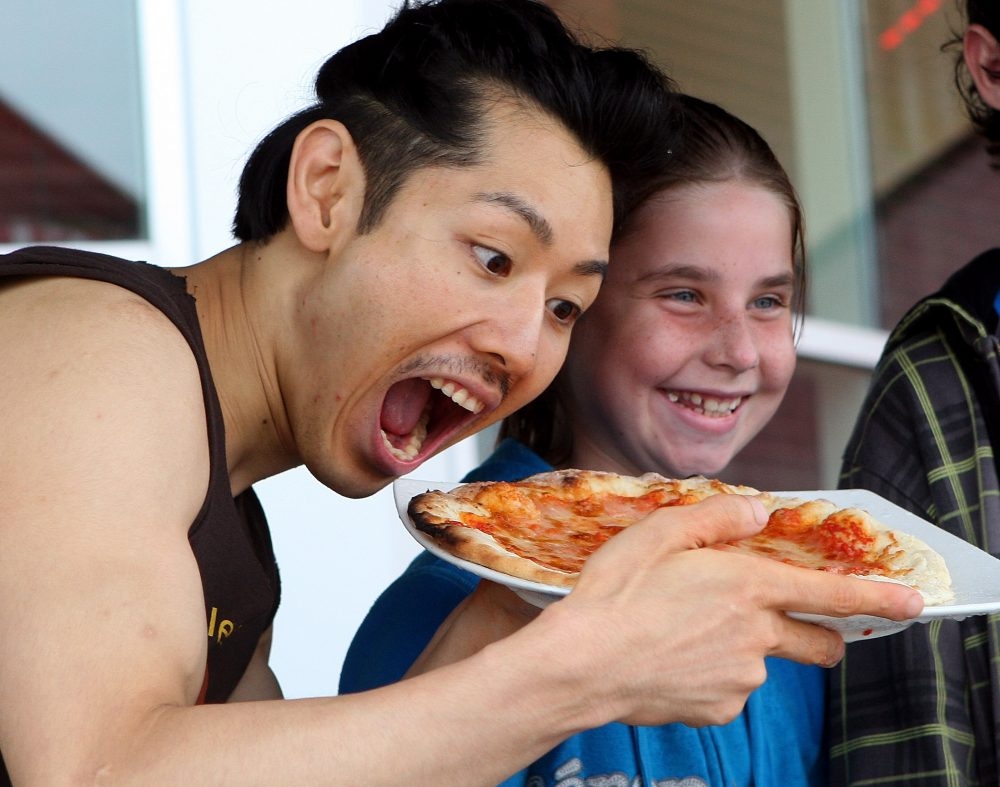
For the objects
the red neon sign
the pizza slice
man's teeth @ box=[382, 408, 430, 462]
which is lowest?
the pizza slice

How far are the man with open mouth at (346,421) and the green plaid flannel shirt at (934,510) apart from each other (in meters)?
0.53

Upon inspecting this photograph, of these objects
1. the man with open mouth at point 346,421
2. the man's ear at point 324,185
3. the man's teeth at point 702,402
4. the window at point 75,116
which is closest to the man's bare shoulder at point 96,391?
the man with open mouth at point 346,421

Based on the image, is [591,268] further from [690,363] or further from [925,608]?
[925,608]

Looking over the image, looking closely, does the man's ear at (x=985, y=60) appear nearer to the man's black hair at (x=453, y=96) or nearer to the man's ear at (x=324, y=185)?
the man's black hair at (x=453, y=96)

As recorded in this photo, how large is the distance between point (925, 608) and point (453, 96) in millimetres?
869

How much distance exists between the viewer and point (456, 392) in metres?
1.75

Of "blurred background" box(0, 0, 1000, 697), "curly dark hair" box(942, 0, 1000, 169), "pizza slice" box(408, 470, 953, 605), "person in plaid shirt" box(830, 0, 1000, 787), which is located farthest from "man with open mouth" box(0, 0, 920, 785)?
"blurred background" box(0, 0, 1000, 697)

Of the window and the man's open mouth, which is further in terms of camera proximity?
the window

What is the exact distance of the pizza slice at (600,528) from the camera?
148 centimetres

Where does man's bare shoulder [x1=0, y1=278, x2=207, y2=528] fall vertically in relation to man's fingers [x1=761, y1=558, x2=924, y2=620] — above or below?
above

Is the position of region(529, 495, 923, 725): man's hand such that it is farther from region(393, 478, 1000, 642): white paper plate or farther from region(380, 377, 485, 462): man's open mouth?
region(380, 377, 485, 462): man's open mouth

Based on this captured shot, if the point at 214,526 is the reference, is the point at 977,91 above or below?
above

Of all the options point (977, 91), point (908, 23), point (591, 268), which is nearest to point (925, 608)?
point (591, 268)

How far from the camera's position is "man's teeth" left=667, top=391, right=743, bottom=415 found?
7.11 feet
